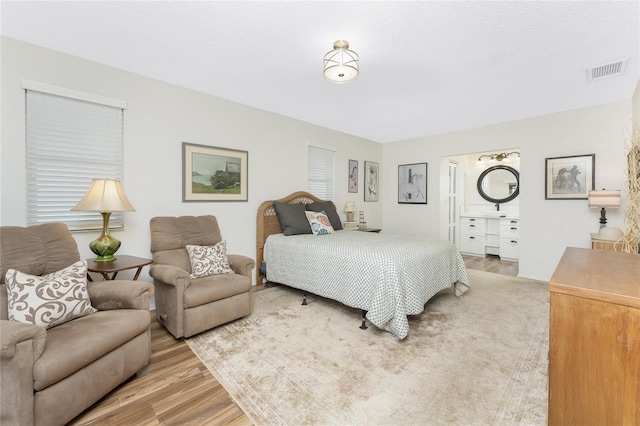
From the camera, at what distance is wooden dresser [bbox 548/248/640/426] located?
3.02 feet

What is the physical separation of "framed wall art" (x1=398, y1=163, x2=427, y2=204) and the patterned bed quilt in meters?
2.36

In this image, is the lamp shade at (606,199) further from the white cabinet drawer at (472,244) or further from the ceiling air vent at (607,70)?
the white cabinet drawer at (472,244)

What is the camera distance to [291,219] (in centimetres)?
382

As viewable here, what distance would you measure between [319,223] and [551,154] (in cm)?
347

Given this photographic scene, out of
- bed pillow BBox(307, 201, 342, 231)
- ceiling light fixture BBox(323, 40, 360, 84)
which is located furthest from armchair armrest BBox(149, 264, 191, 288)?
bed pillow BBox(307, 201, 342, 231)

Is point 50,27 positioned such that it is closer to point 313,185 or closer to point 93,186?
point 93,186

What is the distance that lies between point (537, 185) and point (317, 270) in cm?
359

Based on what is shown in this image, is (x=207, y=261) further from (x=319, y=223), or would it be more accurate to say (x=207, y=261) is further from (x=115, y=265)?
(x=319, y=223)

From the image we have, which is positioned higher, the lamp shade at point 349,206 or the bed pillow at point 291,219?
the lamp shade at point 349,206

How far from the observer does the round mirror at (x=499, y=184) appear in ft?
19.2

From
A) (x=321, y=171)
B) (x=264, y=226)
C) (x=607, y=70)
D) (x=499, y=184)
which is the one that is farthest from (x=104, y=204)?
(x=499, y=184)

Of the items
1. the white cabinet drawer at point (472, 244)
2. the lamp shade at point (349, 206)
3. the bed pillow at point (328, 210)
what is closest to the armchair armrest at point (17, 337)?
the bed pillow at point (328, 210)

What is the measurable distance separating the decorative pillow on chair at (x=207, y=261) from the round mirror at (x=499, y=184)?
5.79m

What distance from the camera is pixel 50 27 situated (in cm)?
212
